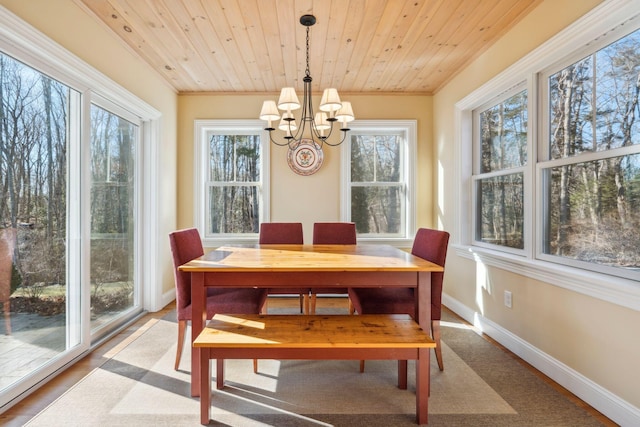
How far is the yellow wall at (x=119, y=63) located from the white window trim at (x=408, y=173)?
197 cm

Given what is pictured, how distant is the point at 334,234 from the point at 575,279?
1.80 meters

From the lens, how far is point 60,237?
2.22 metres

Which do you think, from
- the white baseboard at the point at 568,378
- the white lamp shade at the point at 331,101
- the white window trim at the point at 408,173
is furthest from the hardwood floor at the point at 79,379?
the white lamp shade at the point at 331,101

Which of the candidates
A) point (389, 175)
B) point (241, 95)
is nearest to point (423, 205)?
point (389, 175)

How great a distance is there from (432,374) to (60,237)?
2.62 meters

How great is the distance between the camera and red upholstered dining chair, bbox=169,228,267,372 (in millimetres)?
2076

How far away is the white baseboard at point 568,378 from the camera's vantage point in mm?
1631

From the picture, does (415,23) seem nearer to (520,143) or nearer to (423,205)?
(520,143)

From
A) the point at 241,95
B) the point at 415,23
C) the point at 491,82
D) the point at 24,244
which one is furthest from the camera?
the point at 241,95

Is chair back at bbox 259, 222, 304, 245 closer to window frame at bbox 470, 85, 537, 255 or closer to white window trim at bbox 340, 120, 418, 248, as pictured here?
white window trim at bbox 340, 120, 418, 248

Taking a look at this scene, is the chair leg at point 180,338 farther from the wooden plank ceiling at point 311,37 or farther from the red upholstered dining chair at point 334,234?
the wooden plank ceiling at point 311,37

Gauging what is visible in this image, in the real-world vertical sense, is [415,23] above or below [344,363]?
above

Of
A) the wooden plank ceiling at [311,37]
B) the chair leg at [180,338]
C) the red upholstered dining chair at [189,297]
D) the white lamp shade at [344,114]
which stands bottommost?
the chair leg at [180,338]

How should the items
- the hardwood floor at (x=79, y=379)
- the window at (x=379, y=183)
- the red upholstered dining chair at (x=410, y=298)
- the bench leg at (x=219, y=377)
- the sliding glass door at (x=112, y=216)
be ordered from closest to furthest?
the hardwood floor at (x=79, y=379)
the bench leg at (x=219, y=377)
the red upholstered dining chair at (x=410, y=298)
the sliding glass door at (x=112, y=216)
the window at (x=379, y=183)
